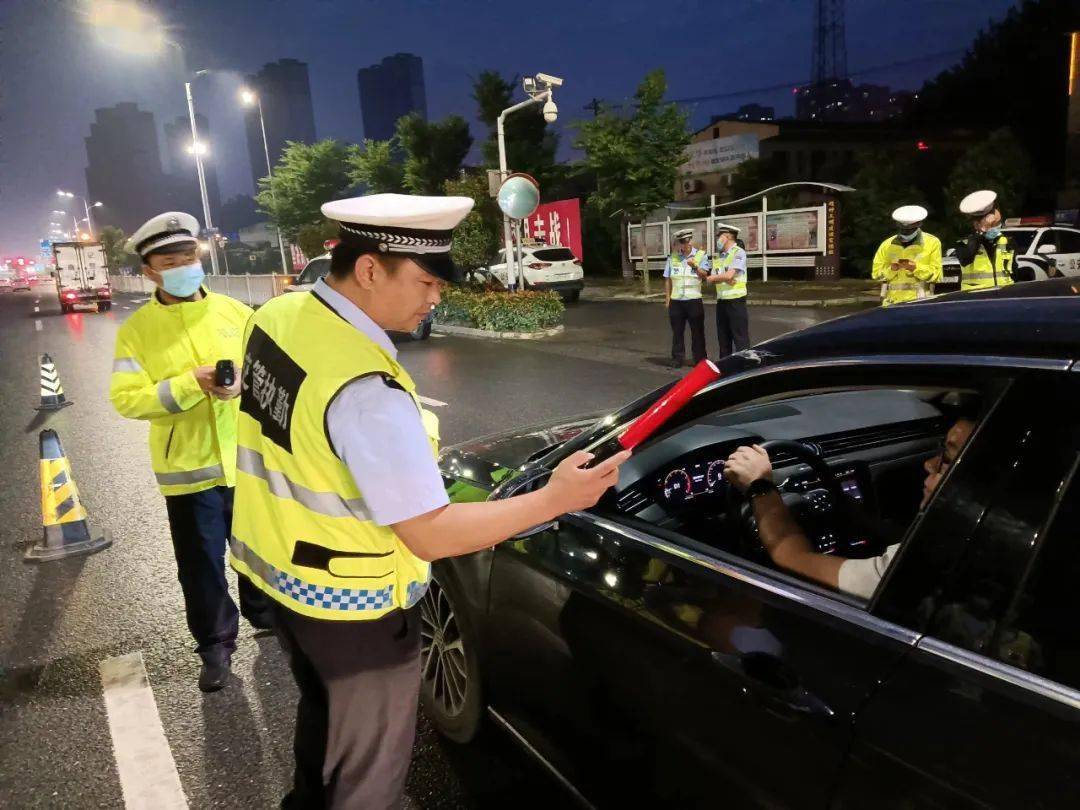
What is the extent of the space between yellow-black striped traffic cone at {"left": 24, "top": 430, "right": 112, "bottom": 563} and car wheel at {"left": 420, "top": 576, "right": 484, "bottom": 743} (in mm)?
2991

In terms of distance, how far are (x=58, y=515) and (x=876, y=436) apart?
15.0 ft

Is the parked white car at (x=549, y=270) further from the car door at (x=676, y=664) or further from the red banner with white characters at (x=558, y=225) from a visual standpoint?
the car door at (x=676, y=664)

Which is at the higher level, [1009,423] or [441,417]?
[1009,423]

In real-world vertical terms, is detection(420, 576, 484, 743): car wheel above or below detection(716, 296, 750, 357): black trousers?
below

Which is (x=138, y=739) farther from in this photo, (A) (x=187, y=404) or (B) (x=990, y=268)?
(B) (x=990, y=268)

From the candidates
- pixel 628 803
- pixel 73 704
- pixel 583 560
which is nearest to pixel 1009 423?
pixel 583 560

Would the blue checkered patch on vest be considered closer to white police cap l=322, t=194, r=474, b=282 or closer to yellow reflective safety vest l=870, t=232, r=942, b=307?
white police cap l=322, t=194, r=474, b=282

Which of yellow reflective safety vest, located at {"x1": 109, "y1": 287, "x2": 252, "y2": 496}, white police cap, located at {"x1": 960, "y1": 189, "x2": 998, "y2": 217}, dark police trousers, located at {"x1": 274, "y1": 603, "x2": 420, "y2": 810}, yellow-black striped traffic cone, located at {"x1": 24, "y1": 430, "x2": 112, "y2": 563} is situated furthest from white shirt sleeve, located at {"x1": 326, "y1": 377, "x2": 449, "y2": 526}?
white police cap, located at {"x1": 960, "y1": 189, "x2": 998, "y2": 217}

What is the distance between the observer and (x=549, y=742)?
80.0 inches

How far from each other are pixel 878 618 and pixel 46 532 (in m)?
4.87

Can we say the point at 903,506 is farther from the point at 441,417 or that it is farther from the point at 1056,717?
the point at 441,417

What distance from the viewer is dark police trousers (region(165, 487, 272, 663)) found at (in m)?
2.94

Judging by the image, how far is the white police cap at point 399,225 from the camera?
1433mm

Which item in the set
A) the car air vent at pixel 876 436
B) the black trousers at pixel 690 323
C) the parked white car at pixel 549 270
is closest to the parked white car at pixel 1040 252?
the black trousers at pixel 690 323
